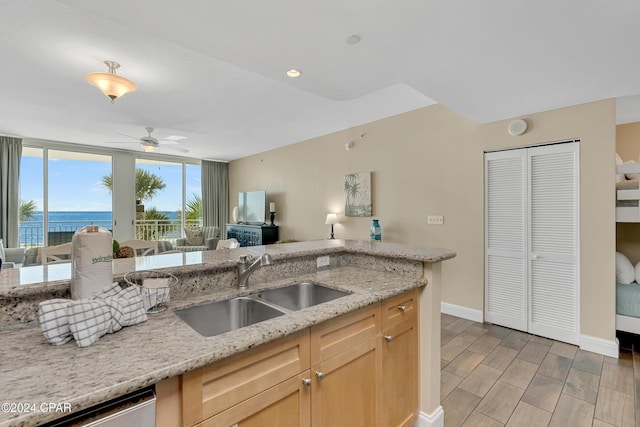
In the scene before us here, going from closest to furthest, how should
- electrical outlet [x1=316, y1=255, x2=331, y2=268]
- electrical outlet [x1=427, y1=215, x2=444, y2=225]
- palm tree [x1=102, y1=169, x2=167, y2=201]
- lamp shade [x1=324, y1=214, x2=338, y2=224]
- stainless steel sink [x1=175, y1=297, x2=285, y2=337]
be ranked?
stainless steel sink [x1=175, y1=297, x2=285, y2=337]
electrical outlet [x1=316, y1=255, x2=331, y2=268]
electrical outlet [x1=427, y1=215, x2=444, y2=225]
lamp shade [x1=324, y1=214, x2=338, y2=224]
palm tree [x1=102, y1=169, x2=167, y2=201]

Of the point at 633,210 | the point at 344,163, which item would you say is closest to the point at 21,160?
the point at 344,163

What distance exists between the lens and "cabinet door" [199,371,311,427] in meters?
0.90

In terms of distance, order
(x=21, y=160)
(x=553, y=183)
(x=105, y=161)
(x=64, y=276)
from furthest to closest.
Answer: (x=105, y=161), (x=21, y=160), (x=553, y=183), (x=64, y=276)

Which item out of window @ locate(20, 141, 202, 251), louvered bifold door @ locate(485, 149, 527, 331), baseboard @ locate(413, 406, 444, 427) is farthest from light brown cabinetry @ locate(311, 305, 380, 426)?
window @ locate(20, 141, 202, 251)

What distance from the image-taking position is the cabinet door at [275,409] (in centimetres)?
90

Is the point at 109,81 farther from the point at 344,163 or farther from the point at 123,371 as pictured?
the point at 344,163

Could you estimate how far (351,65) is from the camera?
6.72 ft

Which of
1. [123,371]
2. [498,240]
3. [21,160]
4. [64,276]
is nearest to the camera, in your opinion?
[123,371]

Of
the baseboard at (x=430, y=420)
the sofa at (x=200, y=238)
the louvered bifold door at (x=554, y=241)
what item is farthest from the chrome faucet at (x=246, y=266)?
the sofa at (x=200, y=238)

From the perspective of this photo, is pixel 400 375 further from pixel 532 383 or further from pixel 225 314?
pixel 532 383

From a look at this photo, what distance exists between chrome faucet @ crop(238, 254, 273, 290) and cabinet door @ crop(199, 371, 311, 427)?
0.59 meters

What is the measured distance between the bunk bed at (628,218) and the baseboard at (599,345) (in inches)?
7.3

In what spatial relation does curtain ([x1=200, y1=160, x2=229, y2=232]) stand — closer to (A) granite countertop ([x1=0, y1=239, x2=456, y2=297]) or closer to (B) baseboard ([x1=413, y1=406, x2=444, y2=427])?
(A) granite countertop ([x1=0, y1=239, x2=456, y2=297])

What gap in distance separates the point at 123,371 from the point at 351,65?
6.81 ft
